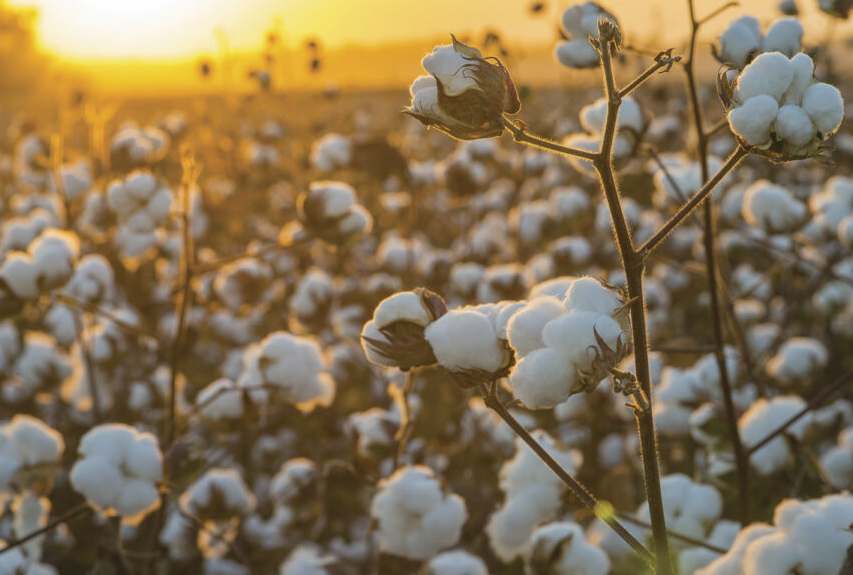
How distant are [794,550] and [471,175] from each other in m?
2.76

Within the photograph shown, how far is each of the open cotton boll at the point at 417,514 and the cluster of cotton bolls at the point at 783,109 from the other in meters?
0.91

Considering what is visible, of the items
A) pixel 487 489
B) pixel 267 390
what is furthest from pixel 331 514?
pixel 267 390

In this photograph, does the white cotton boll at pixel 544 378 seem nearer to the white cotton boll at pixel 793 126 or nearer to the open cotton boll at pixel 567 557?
the white cotton boll at pixel 793 126

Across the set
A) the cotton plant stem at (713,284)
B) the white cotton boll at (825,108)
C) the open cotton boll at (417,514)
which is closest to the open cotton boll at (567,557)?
the open cotton boll at (417,514)

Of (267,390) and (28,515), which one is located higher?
(267,390)

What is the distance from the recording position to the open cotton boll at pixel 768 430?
1.81 m

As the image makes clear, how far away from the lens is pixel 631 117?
5.62 feet

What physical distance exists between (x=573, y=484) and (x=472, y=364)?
6.6 inches

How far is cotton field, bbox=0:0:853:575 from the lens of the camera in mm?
835

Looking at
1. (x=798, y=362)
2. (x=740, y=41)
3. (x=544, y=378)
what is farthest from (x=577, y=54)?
(x=798, y=362)

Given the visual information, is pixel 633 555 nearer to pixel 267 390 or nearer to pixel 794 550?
pixel 794 550

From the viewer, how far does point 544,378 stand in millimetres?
741

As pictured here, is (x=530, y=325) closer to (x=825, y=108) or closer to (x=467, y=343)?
(x=467, y=343)

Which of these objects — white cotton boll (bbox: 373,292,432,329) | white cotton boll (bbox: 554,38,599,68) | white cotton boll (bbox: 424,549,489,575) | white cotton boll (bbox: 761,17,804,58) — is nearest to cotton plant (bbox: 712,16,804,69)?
white cotton boll (bbox: 761,17,804,58)
